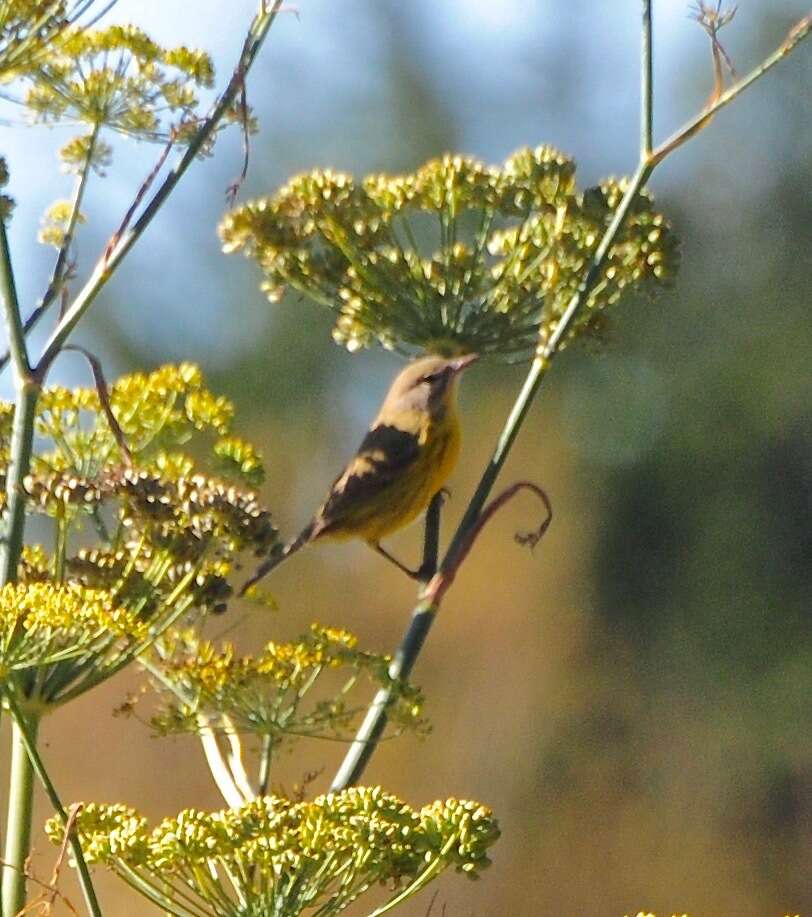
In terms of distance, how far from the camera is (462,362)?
3.12 m

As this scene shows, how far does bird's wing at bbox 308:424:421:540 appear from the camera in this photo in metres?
3.71

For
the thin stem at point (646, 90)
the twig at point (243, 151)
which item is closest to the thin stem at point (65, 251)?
the twig at point (243, 151)

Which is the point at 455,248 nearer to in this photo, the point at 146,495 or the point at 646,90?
the point at 646,90

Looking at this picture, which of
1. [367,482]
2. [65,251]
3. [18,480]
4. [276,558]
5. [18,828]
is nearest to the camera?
[18,828]

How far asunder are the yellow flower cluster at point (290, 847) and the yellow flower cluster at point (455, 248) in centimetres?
83

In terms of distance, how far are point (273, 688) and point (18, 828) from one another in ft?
1.25

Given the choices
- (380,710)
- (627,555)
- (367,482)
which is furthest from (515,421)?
(627,555)

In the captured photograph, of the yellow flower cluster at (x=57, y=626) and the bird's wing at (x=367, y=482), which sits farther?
the bird's wing at (x=367, y=482)

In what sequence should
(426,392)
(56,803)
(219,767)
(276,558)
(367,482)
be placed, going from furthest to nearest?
(426,392) < (367,482) < (276,558) < (219,767) < (56,803)

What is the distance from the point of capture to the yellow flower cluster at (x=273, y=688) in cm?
223

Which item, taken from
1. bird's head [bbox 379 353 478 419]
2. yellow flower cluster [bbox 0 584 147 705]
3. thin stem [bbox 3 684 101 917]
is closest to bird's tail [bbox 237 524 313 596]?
bird's head [bbox 379 353 478 419]

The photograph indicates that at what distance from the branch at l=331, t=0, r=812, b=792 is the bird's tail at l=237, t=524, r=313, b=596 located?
0.44 m

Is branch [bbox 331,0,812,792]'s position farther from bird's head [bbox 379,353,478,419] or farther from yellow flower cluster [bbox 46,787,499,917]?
bird's head [bbox 379,353,478,419]

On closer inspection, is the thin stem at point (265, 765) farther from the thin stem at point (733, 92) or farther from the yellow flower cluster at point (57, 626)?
the thin stem at point (733, 92)
